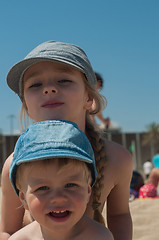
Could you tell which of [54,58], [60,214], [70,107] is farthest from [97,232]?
[54,58]

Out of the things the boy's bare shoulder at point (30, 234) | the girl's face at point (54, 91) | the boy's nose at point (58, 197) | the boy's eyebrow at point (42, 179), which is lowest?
the boy's bare shoulder at point (30, 234)

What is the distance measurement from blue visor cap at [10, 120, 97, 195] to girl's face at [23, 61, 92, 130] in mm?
247

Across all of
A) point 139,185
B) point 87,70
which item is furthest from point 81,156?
point 139,185

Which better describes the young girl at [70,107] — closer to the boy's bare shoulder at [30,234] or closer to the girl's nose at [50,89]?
the girl's nose at [50,89]

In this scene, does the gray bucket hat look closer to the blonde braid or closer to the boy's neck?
the blonde braid

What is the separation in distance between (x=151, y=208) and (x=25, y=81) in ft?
9.21

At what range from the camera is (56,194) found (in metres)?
1.41

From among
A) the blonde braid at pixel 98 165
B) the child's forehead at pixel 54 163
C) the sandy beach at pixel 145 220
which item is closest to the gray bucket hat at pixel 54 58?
the blonde braid at pixel 98 165

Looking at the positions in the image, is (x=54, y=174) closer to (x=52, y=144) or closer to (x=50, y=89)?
(x=52, y=144)

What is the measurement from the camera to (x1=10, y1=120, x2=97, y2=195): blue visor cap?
144cm

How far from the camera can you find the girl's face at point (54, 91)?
5.95 ft

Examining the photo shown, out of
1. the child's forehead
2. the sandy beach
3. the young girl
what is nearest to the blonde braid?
the young girl

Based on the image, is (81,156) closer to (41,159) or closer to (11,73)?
(41,159)

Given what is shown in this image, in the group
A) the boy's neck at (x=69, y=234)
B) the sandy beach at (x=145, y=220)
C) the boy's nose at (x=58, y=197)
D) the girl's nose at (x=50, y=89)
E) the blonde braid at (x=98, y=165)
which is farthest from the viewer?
the sandy beach at (x=145, y=220)
